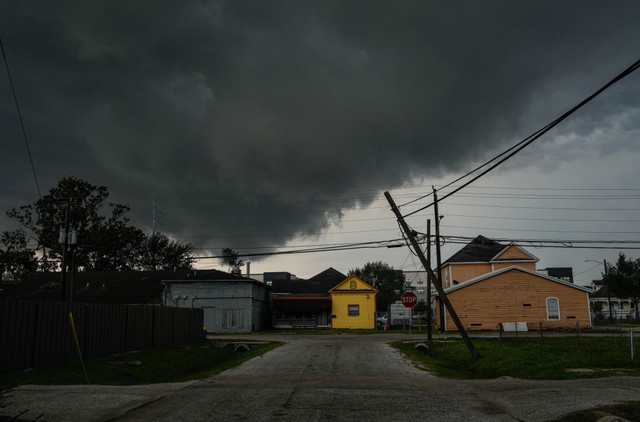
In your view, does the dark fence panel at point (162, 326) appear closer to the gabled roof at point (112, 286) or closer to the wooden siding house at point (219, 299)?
the wooden siding house at point (219, 299)

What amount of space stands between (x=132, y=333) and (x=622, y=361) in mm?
18460

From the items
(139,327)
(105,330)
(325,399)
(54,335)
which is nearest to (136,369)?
(54,335)

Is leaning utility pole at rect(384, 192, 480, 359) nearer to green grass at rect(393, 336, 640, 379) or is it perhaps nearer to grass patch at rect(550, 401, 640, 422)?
green grass at rect(393, 336, 640, 379)

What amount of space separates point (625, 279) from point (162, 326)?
68.1 m

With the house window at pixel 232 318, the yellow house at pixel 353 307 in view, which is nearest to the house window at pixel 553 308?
the yellow house at pixel 353 307

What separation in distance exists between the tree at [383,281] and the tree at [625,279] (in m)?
46.6

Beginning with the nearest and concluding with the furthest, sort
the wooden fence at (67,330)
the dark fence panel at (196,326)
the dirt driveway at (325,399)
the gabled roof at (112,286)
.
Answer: the dirt driveway at (325,399)
the wooden fence at (67,330)
the dark fence panel at (196,326)
the gabled roof at (112,286)

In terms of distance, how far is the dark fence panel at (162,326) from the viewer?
25.7 metres

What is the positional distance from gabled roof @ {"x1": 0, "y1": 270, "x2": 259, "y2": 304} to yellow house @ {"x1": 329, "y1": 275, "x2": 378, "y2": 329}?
1171 cm

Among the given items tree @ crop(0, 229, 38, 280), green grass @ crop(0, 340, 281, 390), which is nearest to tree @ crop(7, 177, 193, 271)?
tree @ crop(0, 229, 38, 280)

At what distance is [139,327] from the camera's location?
23391 mm

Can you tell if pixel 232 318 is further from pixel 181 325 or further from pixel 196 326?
pixel 181 325

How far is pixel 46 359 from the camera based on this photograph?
15836mm

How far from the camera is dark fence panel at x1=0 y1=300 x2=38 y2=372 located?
13992 millimetres
